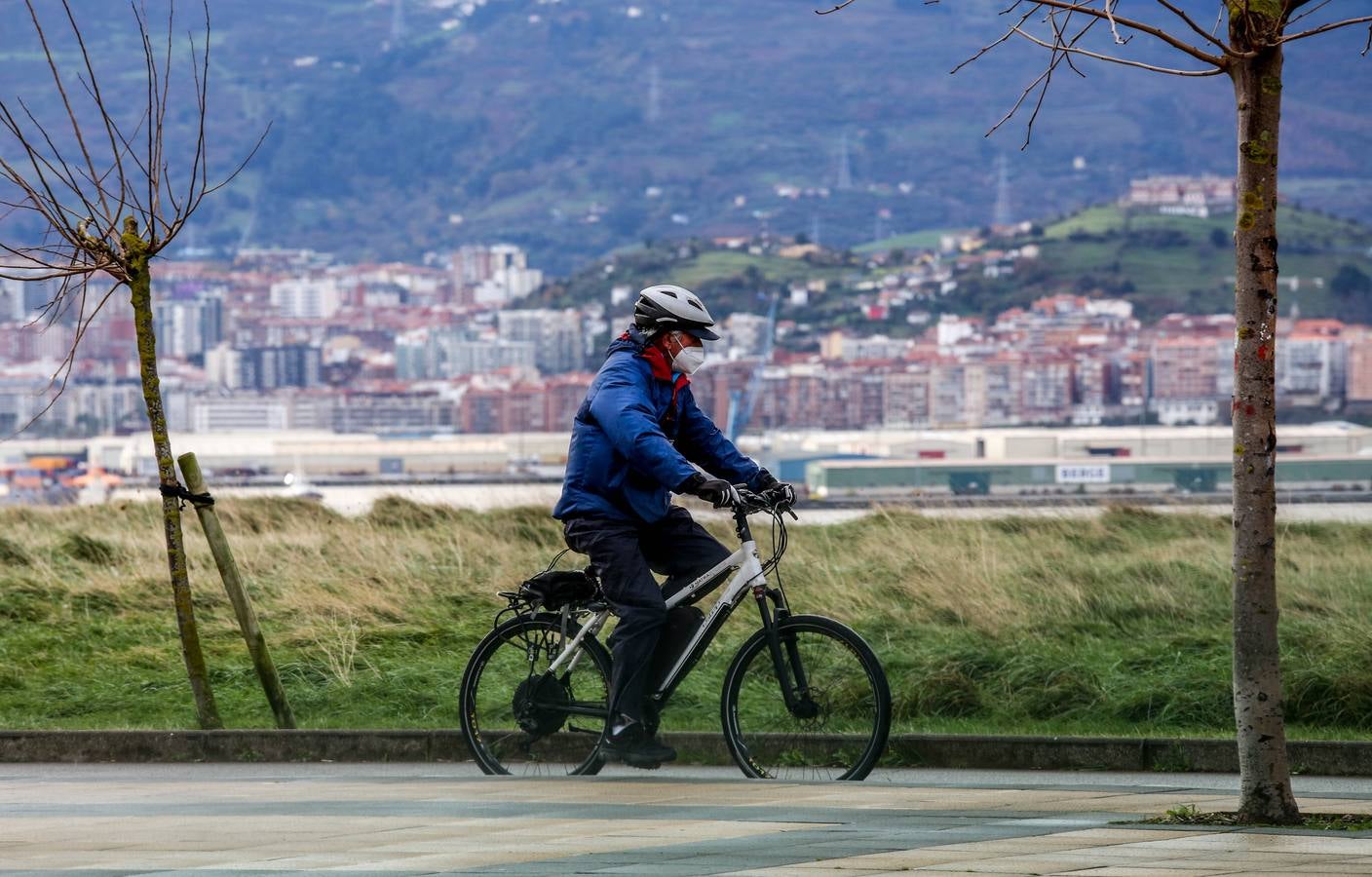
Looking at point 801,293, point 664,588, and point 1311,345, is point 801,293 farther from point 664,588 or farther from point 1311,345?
point 664,588

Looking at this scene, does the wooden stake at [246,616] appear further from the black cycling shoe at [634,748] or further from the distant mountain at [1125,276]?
the distant mountain at [1125,276]

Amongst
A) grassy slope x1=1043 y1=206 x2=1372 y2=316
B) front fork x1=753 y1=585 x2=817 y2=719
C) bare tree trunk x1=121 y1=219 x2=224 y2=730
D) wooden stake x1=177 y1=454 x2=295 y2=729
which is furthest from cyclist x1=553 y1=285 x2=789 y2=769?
grassy slope x1=1043 y1=206 x2=1372 y2=316

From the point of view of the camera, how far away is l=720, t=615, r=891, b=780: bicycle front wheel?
283 inches

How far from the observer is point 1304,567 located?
14.9 meters

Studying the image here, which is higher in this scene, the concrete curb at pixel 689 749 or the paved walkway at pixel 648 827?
the paved walkway at pixel 648 827

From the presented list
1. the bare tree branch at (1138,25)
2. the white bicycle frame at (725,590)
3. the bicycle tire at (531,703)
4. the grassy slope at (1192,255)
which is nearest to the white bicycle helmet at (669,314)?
the white bicycle frame at (725,590)

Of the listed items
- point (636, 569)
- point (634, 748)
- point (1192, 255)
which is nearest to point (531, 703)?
point (634, 748)

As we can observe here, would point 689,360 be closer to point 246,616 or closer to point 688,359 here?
point 688,359

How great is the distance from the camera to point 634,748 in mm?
7422

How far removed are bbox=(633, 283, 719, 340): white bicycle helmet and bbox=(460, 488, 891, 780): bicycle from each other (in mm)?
638

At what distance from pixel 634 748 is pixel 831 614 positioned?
5082mm

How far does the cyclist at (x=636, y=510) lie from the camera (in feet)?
24.2

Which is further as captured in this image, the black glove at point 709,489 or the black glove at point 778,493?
the black glove at point 778,493

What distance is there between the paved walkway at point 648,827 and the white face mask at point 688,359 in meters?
1.49
